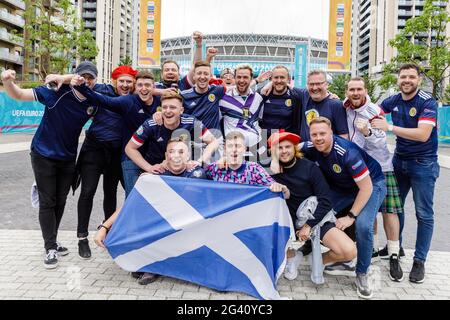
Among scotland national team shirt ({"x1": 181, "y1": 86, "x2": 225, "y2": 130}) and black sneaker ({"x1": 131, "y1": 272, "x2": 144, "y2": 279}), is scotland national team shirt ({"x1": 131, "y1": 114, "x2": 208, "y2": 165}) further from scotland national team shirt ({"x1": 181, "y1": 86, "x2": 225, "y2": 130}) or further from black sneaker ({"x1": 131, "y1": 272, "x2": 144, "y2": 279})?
black sneaker ({"x1": 131, "y1": 272, "x2": 144, "y2": 279})

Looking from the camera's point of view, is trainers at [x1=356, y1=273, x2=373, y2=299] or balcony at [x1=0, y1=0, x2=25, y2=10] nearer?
trainers at [x1=356, y1=273, x2=373, y2=299]

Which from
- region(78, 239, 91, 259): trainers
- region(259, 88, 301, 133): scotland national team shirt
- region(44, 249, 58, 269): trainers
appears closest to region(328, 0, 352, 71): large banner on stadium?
region(259, 88, 301, 133): scotland national team shirt

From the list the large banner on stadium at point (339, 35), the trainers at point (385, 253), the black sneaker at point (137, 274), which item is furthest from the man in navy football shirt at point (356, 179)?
the large banner on stadium at point (339, 35)

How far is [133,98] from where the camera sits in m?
4.55

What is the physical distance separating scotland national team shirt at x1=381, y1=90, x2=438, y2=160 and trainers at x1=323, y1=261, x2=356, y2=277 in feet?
4.41

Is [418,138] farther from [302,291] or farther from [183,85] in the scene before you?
[183,85]

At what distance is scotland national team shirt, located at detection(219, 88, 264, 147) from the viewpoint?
4.86 m

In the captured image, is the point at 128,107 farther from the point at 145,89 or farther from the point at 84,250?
the point at 84,250

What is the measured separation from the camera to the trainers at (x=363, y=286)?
3.73m

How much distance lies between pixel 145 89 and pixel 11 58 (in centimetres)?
5313

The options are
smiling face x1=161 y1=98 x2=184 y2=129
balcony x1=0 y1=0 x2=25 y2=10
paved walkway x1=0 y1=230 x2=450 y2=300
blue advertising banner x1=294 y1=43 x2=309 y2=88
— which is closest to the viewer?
paved walkway x1=0 y1=230 x2=450 y2=300

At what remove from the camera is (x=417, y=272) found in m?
4.16

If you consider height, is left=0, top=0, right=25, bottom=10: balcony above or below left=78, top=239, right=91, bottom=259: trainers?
above

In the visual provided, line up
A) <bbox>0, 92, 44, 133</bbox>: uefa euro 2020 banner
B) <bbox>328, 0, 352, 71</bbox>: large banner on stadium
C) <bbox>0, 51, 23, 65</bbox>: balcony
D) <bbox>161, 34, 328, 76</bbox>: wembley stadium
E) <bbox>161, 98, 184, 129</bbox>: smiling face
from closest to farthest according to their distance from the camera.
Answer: <bbox>161, 98, 184, 129</bbox>: smiling face
<bbox>0, 92, 44, 133</bbox>: uefa euro 2020 banner
<bbox>328, 0, 352, 71</bbox>: large banner on stadium
<bbox>0, 51, 23, 65</bbox>: balcony
<bbox>161, 34, 328, 76</bbox>: wembley stadium
